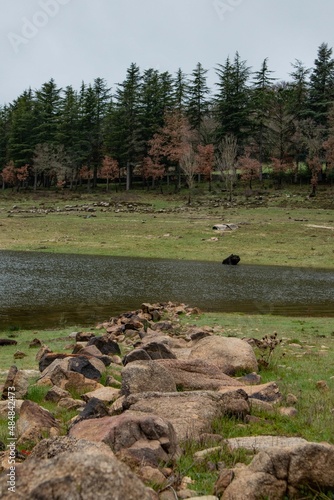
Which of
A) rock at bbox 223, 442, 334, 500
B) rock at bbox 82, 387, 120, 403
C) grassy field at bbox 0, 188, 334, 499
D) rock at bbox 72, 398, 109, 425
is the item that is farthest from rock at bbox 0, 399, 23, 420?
rock at bbox 223, 442, 334, 500

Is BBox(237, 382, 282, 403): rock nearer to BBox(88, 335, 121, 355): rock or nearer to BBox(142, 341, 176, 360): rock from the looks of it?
BBox(142, 341, 176, 360): rock

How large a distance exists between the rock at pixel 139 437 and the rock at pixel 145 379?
182 centimetres

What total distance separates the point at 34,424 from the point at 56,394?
84.8 inches

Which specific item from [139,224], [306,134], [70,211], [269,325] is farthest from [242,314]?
[306,134]

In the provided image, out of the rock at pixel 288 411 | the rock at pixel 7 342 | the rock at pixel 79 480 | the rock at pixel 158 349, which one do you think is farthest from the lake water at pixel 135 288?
the rock at pixel 79 480

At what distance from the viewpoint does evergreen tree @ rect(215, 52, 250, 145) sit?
9344 cm

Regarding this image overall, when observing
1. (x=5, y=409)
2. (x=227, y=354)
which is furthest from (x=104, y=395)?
(x=227, y=354)

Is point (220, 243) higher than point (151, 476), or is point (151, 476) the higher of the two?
point (151, 476)

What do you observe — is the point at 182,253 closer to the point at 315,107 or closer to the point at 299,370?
the point at 299,370

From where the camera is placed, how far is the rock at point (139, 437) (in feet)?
16.7

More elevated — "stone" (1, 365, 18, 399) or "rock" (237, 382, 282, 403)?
"rock" (237, 382, 282, 403)

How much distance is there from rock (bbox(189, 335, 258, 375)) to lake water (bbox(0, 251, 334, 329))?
9412mm

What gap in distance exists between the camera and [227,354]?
10891 millimetres

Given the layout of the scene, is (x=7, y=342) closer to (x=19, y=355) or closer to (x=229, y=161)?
(x=19, y=355)
